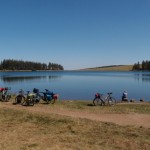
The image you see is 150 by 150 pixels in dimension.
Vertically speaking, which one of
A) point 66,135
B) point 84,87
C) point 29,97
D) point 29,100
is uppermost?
point 29,97

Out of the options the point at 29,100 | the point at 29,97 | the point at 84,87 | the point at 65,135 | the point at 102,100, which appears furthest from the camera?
the point at 84,87

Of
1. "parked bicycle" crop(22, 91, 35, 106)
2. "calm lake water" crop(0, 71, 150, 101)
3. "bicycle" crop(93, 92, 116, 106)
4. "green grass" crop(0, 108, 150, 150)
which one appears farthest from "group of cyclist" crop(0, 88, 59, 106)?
"calm lake water" crop(0, 71, 150, 101)

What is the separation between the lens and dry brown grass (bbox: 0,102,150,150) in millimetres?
9812

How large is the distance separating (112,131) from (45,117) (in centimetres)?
425

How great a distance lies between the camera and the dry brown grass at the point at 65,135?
32.2 feet

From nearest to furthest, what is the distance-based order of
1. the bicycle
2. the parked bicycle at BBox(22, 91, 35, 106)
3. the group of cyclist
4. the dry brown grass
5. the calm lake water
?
the dry brown grass
the parked bicycle at BBox(22, 91, 35, 106)
the group of cyclist
the bicycle
the calm lake water

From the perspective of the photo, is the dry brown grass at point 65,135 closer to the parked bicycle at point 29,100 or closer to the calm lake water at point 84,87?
the parked bicycle at point 29,100

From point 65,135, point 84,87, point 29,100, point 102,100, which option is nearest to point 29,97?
point 29,100

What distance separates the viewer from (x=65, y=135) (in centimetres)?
1128

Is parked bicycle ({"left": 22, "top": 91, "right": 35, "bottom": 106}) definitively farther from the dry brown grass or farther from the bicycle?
the dry brown grass

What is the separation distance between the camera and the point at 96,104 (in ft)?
79.6

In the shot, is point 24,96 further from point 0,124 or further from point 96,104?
point 0,124

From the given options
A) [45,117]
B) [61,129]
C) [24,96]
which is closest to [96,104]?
[24,96]

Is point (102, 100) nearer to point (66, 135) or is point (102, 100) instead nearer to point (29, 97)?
point (29, 97)
